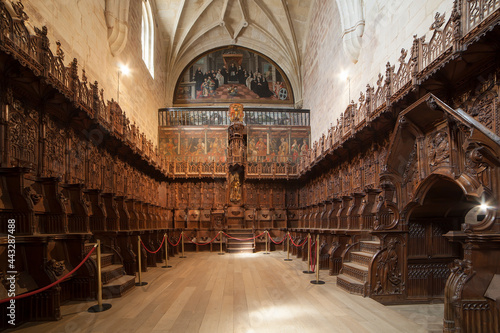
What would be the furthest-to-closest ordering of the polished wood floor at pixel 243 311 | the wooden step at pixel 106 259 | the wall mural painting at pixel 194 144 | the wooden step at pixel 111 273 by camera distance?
the wall mural painting at pixel 194 144 < the wooden step at pixel 106 259 < the wooden step at pixel 111 273 < the polished wood floor at pixel 243 311

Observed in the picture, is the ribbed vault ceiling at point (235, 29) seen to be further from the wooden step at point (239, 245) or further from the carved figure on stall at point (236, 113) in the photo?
the wooden step at point (239, 245)

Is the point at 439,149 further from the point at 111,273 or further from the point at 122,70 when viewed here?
the point at 122,70

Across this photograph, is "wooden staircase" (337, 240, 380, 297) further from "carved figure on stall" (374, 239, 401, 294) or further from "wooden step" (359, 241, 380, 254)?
"carved figure on stall" (374, 239, 401, 294)

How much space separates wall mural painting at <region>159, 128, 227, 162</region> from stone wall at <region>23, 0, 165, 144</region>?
3.01 feet

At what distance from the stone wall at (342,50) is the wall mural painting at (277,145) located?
0.94 m

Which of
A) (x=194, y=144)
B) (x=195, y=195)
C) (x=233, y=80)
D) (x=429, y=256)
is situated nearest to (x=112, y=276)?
(x=429, y=256)

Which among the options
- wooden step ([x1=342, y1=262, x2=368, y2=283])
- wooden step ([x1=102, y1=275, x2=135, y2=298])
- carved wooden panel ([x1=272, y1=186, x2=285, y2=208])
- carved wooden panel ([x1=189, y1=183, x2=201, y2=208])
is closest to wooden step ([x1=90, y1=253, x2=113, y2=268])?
wooden step ([x1=102, y1=275, x2=135, y2=298])

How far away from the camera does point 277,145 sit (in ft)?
62.6

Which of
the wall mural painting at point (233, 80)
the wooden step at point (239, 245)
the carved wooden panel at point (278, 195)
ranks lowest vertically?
the wooden step at point (239, 245)

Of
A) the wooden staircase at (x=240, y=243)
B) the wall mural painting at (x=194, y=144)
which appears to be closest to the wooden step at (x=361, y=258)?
the wooden staircase at (x=240, y=243)

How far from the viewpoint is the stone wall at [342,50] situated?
8.27 m

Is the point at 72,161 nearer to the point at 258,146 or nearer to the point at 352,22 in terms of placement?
the point at 352,22

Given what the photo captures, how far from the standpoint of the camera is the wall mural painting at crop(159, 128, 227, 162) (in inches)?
733

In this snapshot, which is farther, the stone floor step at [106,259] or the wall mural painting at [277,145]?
the wall mural painting at [277,145]
